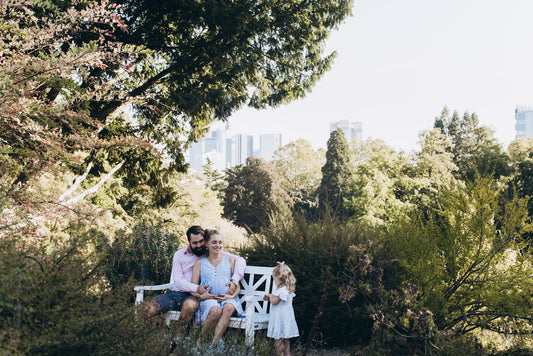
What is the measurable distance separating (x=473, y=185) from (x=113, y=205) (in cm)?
1280

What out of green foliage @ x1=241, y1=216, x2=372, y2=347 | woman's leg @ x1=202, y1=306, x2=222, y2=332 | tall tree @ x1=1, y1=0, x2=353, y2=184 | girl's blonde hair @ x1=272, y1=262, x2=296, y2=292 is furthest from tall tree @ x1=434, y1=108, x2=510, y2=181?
woman's leg @ x1=202, y1=306, x2=222, y2=332

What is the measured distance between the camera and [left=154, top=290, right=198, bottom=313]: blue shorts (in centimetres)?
457

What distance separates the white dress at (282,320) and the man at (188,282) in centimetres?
49

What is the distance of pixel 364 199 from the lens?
26000 mm

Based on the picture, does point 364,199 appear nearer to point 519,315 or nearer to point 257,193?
Result: point 257,193

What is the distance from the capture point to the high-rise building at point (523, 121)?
178750 millimetres

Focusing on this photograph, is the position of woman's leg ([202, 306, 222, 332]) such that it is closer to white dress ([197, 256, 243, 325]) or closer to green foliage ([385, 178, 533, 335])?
white dress ([197, 256, 243, 325])

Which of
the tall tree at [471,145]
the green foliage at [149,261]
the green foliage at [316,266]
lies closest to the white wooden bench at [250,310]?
the green foliage at [316,266]

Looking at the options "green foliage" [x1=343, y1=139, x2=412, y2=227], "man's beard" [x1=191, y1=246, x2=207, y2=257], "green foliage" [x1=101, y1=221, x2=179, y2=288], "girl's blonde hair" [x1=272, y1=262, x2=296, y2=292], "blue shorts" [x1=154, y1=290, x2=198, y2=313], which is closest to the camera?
"blue shorts" [x1=154, y1=290, x2=198, y2=313]

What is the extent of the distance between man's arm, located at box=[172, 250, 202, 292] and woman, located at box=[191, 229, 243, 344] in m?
0.09

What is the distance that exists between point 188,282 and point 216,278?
0.94ft

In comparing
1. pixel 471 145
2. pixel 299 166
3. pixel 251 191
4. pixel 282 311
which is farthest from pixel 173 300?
pixel 471 145

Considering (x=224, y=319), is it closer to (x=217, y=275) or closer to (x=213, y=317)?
(x=213, y=317)

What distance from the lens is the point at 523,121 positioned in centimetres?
18525
